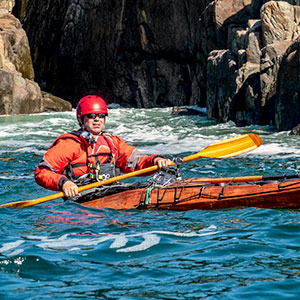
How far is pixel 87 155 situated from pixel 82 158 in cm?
7

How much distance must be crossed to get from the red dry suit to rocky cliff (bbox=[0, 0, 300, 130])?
546 inches

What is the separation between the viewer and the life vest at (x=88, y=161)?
6715 mm

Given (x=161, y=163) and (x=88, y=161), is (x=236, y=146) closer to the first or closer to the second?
(x=161, y=163)

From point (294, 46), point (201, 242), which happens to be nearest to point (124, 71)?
point (294, 46)

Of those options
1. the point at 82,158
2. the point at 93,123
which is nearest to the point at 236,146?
the point at 93,123

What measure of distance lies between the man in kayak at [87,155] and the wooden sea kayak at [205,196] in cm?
30

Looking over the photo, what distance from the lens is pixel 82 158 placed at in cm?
672

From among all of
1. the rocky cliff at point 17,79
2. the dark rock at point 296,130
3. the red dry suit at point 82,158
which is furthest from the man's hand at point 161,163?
the rocky cliff at point 17,79

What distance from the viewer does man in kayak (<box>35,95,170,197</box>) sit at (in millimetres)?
6594

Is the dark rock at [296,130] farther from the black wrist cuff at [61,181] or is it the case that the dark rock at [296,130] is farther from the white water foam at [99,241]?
the white water foam at [99,241]

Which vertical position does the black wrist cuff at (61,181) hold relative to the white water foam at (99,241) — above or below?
above

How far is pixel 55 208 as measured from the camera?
6.97 m

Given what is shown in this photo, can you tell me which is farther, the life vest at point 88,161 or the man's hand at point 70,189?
the life vest at point 88,161

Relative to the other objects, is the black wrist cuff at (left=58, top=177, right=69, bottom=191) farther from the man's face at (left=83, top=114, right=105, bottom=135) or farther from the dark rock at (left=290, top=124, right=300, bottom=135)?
the dark rock at (left=290, top=124, right=300, bottom=135)
